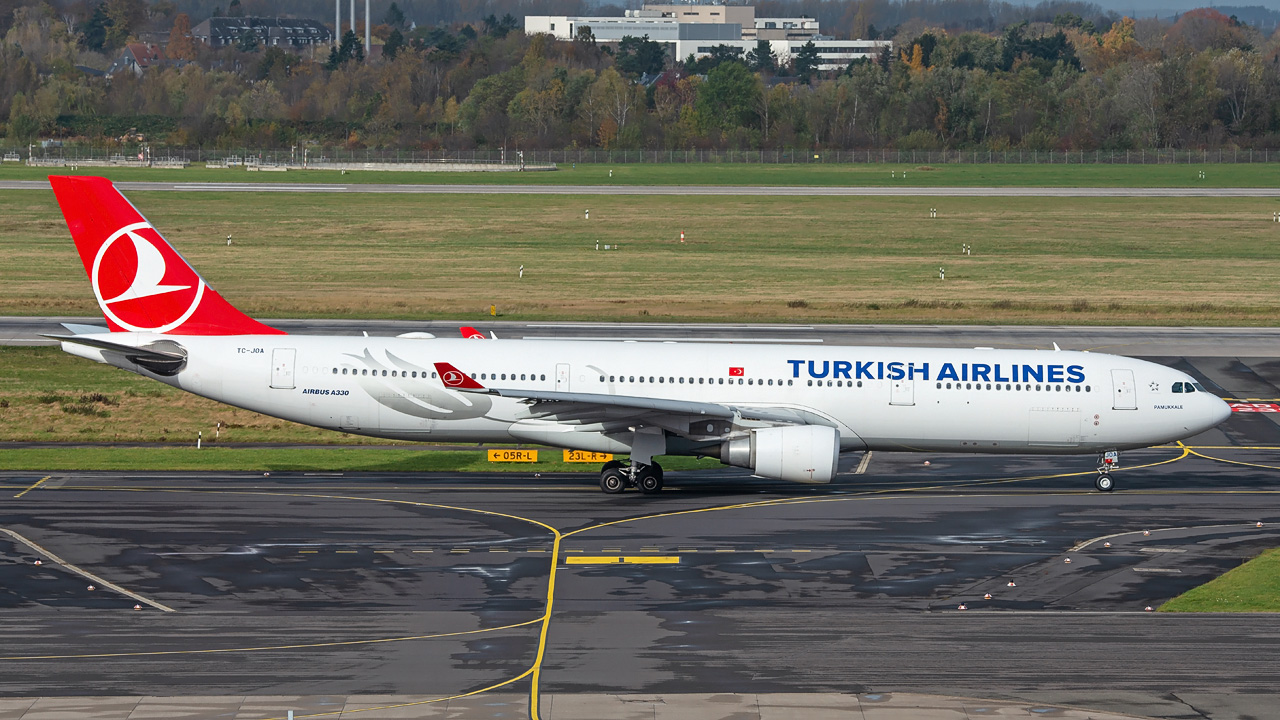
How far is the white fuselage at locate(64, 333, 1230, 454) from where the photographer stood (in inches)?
1505

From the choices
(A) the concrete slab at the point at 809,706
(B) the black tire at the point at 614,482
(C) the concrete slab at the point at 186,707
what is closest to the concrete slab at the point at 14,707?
(C) the concrete slab at the point at 186,707

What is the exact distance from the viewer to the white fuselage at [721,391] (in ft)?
125

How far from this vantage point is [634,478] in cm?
3797

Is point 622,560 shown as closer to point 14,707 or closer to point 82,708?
point 82,708

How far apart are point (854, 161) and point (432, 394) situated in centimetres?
15578

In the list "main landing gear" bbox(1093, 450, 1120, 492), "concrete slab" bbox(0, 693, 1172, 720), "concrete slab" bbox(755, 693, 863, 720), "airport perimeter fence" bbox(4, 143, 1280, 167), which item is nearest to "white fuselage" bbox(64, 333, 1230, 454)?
"main landing gear" bbox(1093, 450, 1120, 492)

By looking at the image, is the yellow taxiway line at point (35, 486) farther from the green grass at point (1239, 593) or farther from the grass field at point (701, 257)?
the grass field at point (701, 257)

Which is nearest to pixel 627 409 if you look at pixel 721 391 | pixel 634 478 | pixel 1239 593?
pixel 634 478

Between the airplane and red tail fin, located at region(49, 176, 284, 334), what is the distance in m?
0.04

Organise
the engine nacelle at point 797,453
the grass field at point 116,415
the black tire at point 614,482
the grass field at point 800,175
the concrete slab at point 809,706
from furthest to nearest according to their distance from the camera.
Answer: the grass field at point 800,175 < the grass field at point 116,415 < the black tire at point 614,482 < the engine nacelle at point 797,453 < the concrete slab at point 809,706

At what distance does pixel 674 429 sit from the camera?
123ft

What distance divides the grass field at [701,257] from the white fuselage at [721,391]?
99.7 ft

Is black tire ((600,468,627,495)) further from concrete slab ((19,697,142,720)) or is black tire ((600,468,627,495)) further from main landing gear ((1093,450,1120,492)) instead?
concrete slab ((19,697,142,720))

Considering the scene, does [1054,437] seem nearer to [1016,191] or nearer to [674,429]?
[674,429]
